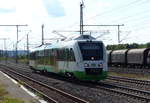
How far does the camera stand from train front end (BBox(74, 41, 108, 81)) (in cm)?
2467

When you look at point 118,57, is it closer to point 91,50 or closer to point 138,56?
point 138,56

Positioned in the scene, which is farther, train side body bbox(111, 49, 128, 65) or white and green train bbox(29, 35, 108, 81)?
train side body bbox(111, 49, 128, 65)

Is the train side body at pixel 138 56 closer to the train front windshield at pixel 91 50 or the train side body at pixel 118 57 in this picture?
the train side body at pixel 118 57

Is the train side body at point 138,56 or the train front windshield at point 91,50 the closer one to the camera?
A: the train front windshield at point 91,50

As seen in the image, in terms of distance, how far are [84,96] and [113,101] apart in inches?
101

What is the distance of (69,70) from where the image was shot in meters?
26.8

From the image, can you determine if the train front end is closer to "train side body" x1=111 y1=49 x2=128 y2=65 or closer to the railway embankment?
the railway embankment

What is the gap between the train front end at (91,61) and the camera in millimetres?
24672

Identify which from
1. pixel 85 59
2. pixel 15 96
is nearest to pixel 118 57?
pixel 85 59

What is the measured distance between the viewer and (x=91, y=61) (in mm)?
24891

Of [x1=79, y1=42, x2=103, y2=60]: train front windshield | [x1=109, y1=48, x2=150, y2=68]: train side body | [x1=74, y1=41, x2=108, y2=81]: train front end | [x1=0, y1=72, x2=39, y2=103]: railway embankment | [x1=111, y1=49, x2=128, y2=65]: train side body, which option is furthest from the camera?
[x1=111, y1=49, x2=128, y2=65]: train side body

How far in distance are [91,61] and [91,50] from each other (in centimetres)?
79

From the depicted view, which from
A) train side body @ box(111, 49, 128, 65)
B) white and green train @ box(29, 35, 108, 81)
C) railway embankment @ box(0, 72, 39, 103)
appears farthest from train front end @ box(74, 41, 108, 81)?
train side body @ box(111, 49, 128, 65)

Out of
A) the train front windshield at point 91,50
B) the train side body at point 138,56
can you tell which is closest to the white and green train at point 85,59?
the train front windshield at point 91,50
